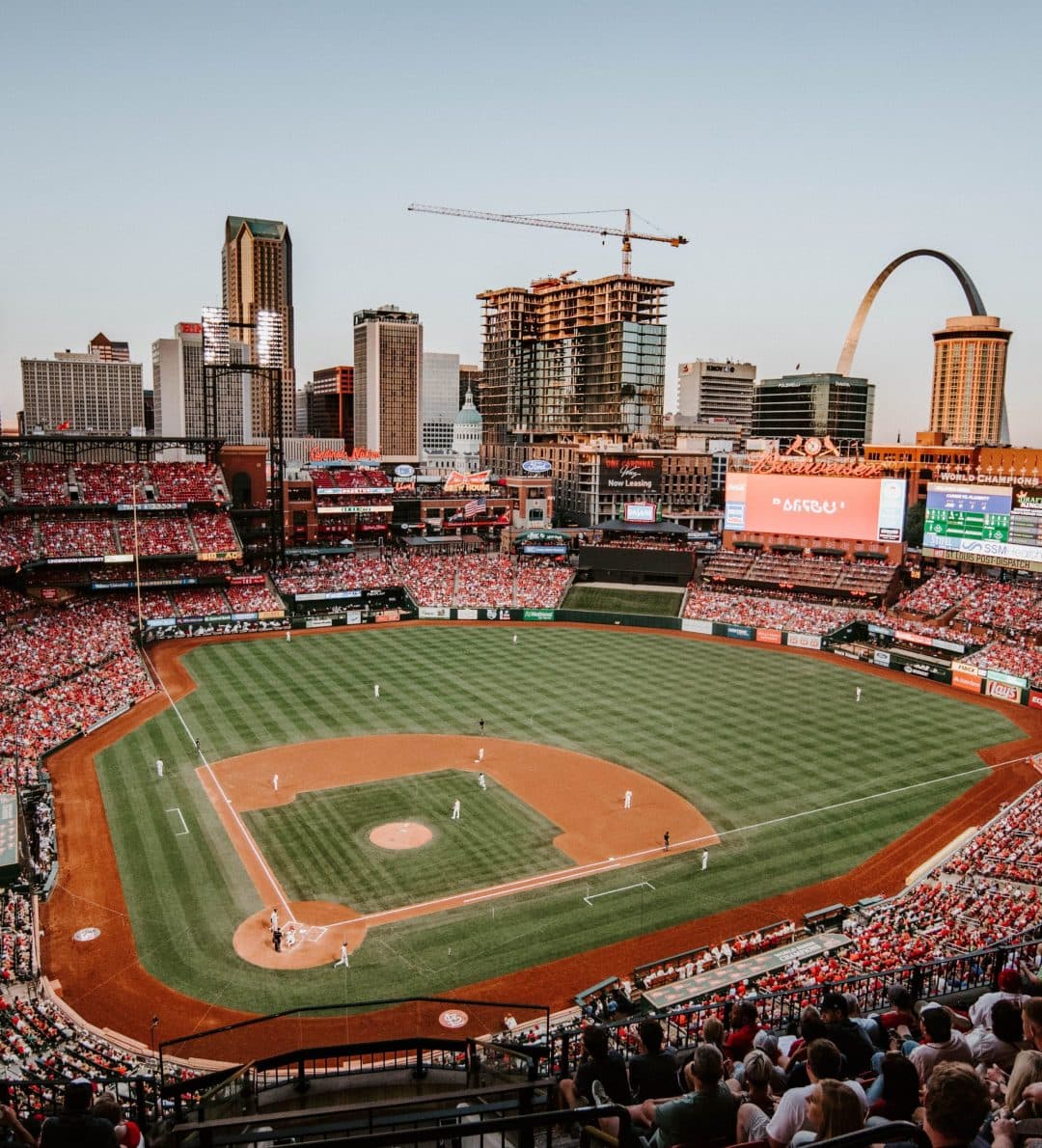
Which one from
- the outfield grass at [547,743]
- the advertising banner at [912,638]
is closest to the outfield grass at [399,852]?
the outfield grass at [547,743]

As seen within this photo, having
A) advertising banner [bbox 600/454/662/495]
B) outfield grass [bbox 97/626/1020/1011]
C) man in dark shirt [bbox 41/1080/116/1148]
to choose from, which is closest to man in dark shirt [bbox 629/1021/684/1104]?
man in dark shirt [bbox 41/1080/116/1148]

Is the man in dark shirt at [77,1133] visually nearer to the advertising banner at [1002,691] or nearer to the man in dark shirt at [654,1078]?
the man in dark shirt at [654,1078]

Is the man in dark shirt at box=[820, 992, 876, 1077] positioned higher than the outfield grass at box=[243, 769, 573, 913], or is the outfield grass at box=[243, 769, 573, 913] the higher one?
the man in dark shirt at box=[820, 992, 876, 1077]

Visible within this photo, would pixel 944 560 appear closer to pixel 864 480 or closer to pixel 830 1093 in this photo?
pixel 864 480

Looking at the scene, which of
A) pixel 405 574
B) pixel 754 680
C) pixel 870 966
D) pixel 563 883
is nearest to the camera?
pixel 870 966

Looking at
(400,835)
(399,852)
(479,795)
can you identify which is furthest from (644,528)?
(399,852)

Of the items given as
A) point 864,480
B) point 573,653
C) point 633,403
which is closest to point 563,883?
point 573,653

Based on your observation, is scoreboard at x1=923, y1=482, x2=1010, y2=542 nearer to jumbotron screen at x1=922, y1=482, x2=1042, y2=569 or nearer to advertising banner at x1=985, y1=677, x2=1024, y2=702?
jumbotron screen at x1=922, y1=482, x2=1042, y2=569
